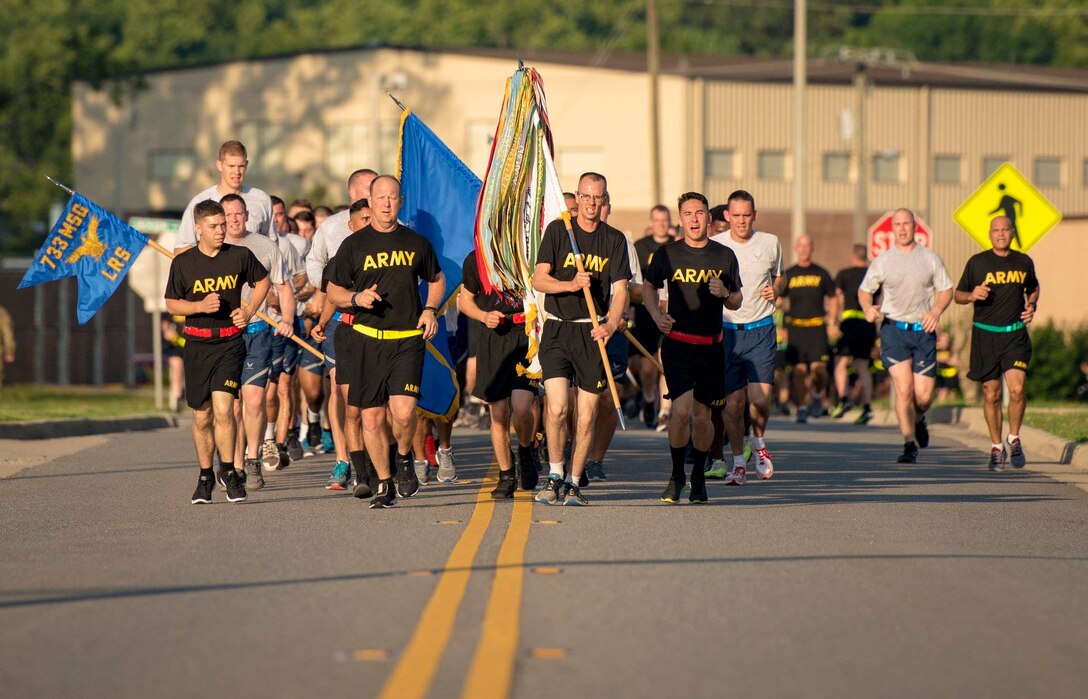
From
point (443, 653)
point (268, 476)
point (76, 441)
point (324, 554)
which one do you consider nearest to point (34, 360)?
point (76, 441)

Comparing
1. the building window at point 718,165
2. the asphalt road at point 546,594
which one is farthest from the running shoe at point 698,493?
the building window at point 718,165

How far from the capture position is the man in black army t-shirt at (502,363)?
1296cm

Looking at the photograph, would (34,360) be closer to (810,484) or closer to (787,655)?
(810,484)

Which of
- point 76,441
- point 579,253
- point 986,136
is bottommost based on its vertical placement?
point 76,441

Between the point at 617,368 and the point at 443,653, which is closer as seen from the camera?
the point at 443,653

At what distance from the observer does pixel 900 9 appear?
98625 millimetres

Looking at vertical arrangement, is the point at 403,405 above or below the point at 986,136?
below

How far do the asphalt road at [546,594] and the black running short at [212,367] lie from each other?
2.57 ft

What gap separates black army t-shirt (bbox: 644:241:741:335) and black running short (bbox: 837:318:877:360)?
1161 cm

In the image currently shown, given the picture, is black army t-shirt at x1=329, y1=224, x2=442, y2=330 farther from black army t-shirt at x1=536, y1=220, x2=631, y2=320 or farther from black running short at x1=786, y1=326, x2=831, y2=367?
black running short at x1=786, y1=326, x2=831, y2=367

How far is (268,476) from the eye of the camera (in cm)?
1500

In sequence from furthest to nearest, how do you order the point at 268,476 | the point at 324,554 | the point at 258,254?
the point at 268,476, the point at 258,254, the point at 324,554

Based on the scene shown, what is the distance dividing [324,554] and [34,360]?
3065cm

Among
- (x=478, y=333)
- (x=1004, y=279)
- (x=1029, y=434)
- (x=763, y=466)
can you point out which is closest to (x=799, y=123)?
(x=1029, y=434)
